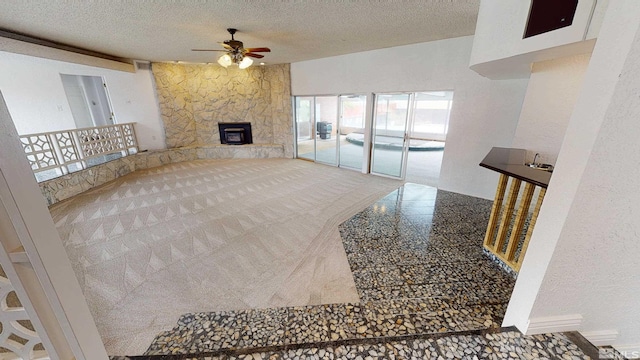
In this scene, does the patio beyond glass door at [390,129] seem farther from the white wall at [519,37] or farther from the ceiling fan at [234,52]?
the ceiling fan at [234,52]

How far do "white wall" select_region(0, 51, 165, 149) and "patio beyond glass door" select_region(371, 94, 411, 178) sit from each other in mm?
5726

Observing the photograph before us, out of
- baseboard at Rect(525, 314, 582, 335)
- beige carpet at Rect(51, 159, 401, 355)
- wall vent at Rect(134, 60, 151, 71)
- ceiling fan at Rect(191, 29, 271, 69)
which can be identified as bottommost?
beige carpet at Rect(51, 159, 401, 355)

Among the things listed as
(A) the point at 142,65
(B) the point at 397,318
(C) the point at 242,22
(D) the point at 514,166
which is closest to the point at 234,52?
(C) the point at 242,22

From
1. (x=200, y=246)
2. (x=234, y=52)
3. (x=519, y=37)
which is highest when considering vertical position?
(x=234, y=52)

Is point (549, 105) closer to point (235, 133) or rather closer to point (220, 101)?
point (235, 133)

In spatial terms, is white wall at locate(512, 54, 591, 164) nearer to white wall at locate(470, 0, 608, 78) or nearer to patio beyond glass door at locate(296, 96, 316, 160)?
white wall at locate(470, 0, 608, 78)

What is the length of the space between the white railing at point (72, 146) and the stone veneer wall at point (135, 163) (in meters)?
0.24

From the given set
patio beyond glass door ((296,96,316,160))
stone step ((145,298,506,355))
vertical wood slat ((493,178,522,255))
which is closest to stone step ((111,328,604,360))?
stone step ((145,298,506,355))

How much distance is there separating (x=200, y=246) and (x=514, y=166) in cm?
331

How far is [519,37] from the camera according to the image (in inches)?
76.9

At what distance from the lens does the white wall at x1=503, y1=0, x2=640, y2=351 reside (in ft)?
2.85

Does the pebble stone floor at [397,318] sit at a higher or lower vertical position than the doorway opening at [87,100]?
lower

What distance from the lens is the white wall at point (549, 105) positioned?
2316mm

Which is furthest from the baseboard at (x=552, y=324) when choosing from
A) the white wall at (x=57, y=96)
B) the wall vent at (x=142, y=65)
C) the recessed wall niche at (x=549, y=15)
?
the wall vent at (x=142, y=65)
